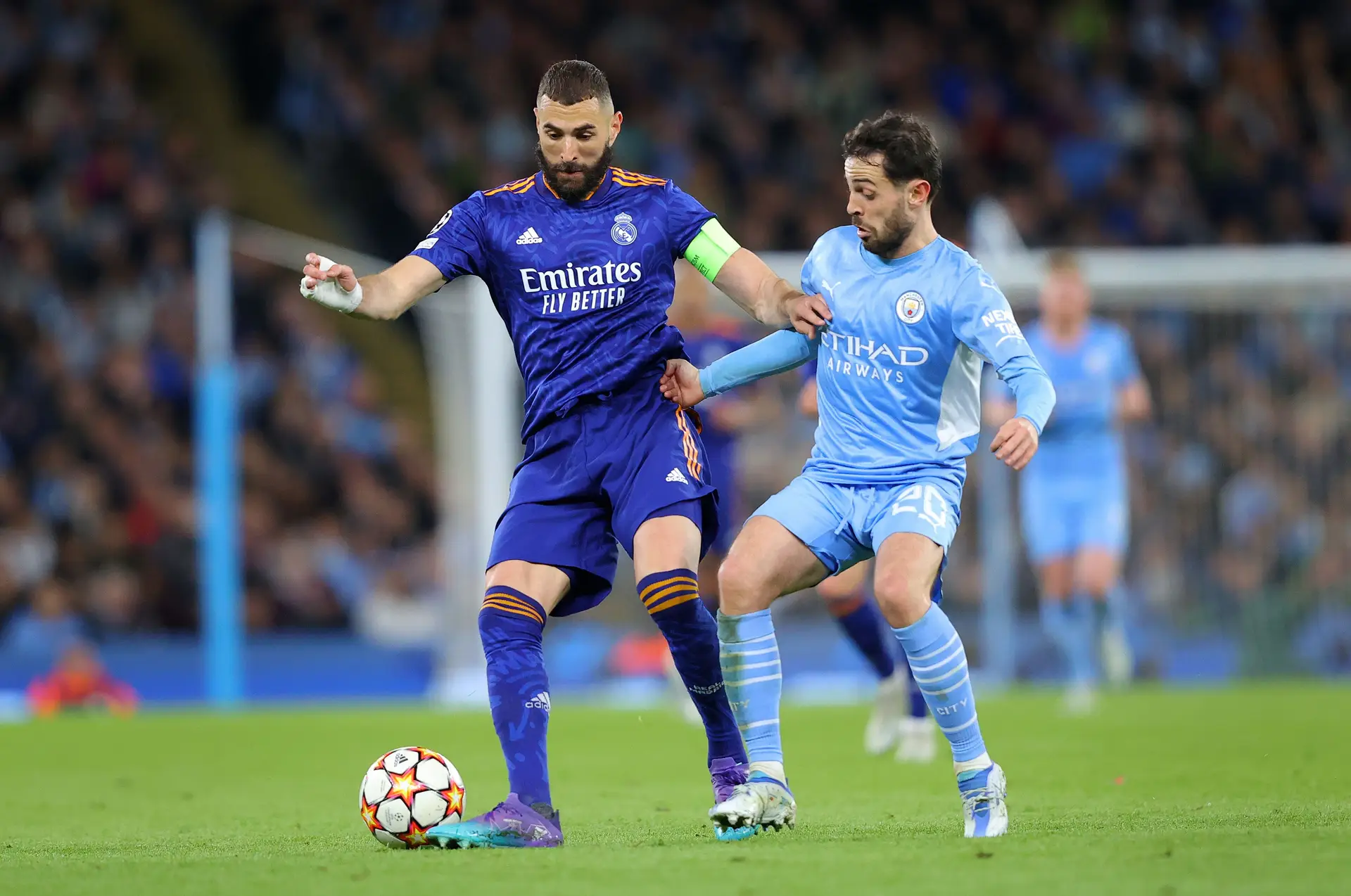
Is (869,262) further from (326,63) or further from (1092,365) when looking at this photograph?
(326,63)

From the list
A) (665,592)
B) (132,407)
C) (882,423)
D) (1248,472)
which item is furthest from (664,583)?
(132,407)

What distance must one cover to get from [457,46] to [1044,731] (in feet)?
43.8

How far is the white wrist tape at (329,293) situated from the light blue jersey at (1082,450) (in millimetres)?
6636

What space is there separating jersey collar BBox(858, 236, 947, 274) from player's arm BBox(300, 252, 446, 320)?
4.47 feet

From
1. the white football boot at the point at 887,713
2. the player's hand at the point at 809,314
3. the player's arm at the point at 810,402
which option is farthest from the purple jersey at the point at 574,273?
the white football boot at the point at 887,713

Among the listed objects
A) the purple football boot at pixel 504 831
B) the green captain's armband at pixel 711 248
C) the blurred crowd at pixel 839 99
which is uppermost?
the blurred crowd at pixel 839 99

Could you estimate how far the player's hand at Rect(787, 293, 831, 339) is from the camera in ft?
19.1

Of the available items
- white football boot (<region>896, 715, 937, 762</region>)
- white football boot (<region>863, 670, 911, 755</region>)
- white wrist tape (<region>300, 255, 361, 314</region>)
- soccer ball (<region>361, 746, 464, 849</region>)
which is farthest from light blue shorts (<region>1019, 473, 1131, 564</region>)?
white wrist tape (<region>300, 255, 361, 314</region>)

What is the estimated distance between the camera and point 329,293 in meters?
5.53

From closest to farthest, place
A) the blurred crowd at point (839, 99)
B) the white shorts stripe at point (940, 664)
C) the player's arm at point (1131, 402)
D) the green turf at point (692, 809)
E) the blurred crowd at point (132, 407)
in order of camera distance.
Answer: the green turf at point (692, 809), the white shorts stripe at point (940, 664), the player's arm at point (1131, 402), the blurred crowd at point (132, 407), the blurred crowd at point (839, 99)

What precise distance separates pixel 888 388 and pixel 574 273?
1047mm

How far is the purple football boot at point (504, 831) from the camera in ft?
17.1

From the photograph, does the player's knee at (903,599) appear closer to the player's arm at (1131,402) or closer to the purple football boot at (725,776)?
the purple football boot at (725,776)

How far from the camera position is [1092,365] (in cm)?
1145
